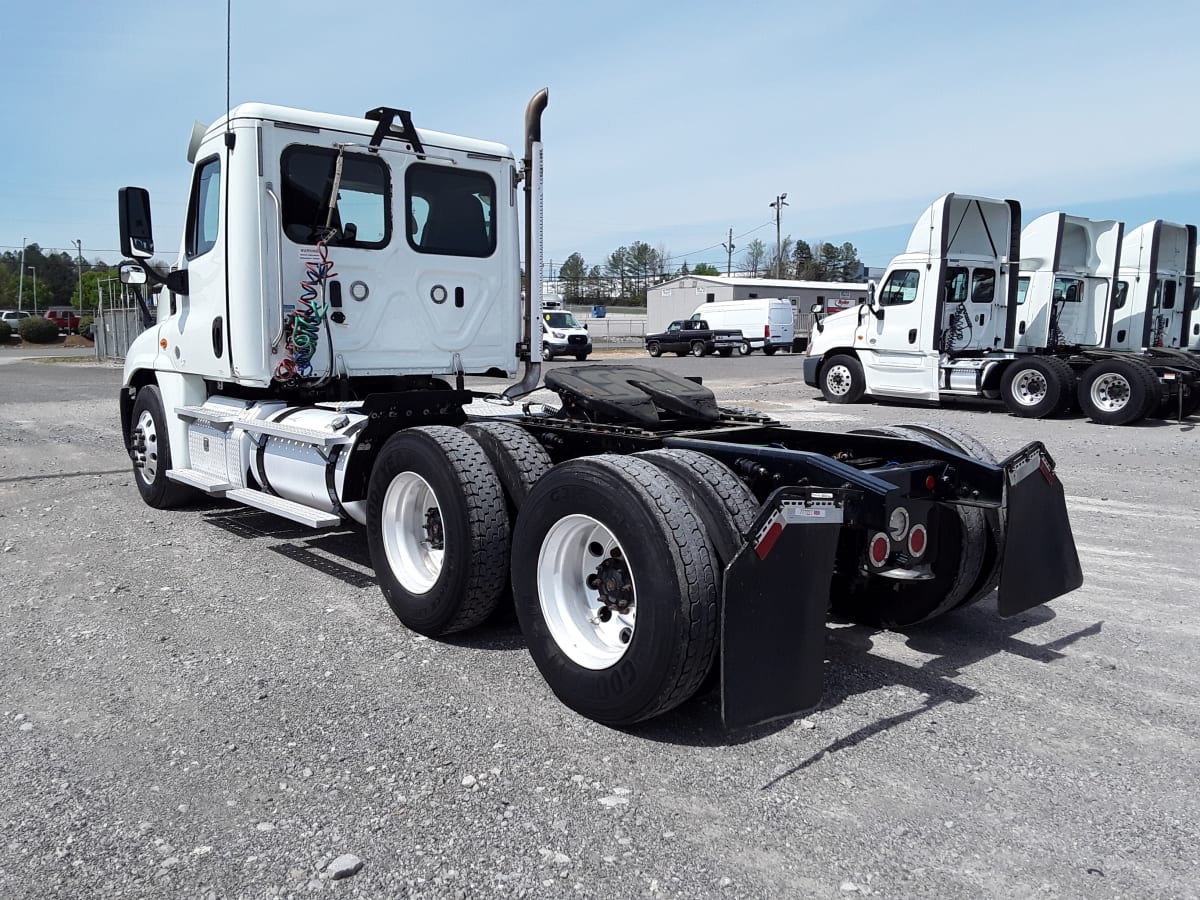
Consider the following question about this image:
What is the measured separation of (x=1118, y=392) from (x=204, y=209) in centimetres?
1402

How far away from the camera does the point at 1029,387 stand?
16.1 meters

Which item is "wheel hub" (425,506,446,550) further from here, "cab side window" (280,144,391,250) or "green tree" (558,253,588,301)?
"green tree" (558,253,588,301)

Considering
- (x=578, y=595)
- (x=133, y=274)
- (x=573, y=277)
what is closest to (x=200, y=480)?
(x=133, y=274)

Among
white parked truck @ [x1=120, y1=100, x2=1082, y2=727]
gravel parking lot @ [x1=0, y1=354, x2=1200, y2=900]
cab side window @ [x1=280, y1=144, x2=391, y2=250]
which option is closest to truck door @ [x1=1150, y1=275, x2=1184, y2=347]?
gravel parking lot @ [x1=0, y1=354, x2=1200, y2=900]

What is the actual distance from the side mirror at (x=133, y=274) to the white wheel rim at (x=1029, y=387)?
45.9ft

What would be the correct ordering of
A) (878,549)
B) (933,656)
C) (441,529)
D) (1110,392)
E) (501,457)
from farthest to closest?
(1110,392), (441,529), (501,457), (933,656), (878,549)

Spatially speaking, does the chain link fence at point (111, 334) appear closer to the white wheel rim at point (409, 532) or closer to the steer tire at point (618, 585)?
the white wheel rim at point (409, 532)

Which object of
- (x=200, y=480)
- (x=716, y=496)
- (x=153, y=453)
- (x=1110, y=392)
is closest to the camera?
(x=716, y=496)

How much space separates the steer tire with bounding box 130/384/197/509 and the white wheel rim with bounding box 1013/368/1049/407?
44.6 feet

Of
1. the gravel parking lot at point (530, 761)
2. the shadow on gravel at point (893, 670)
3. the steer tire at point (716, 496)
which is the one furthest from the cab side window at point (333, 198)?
the shadow on gravel at point (893, 670)

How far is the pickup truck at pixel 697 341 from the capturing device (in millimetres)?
41625

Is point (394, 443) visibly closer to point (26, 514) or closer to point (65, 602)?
point (65, 602)

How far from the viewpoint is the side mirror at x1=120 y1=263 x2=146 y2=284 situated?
7.16 metres

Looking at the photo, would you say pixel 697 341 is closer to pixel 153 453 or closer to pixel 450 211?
pixel 153 453
